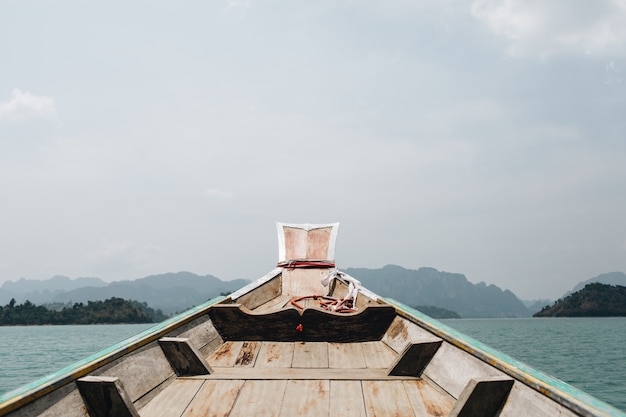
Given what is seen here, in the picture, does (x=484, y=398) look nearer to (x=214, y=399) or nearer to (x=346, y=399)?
(x=346, y=399)

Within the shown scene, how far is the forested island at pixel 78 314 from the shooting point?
18775 cm

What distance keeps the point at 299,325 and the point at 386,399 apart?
6.74 feet

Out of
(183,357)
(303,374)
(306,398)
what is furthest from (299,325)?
(306,398)

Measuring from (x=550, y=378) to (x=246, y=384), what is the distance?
247 cm

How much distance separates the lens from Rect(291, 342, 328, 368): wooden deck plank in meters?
4.89

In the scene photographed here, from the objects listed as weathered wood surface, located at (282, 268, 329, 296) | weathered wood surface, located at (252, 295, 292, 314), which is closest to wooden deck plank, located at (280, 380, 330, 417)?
weathered wood surface, located at (252, 295, 292, 314)

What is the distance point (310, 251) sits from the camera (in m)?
13.0

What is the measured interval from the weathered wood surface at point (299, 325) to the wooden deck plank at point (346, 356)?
172 mm

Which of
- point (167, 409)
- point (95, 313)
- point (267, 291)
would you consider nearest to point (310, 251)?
point (267, 291)

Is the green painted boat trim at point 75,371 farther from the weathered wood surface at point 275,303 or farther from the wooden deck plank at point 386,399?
the weathered wood surface at point 275,303

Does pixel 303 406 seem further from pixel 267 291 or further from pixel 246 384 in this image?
pixel 267 291

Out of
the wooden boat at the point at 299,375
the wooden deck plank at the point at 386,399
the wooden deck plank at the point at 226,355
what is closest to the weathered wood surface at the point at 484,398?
the wooden boat at the point at 299,375

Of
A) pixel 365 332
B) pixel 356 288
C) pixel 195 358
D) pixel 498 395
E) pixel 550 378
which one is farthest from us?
pixel 356 288

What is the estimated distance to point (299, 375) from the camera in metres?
4.37
